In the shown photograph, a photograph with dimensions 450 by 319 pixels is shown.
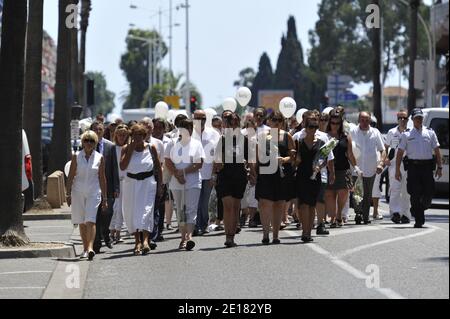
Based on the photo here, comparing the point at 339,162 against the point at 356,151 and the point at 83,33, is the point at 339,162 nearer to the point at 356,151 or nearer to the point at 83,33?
the point at 356,151

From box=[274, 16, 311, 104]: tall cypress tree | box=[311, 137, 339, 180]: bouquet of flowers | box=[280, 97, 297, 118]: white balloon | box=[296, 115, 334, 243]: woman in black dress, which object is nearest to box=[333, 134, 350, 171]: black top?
box=[311, 137, 339, 180]: bouquet of flowers

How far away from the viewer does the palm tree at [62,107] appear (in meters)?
34.0

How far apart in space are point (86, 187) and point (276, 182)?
2.73 m

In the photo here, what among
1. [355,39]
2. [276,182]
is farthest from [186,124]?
[355,39]

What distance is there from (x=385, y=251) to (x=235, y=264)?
2.17 metres

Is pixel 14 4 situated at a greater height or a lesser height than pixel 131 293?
greater

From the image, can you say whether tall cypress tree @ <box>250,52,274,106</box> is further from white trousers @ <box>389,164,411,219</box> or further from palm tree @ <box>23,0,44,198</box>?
white trousers @ <box>389,164,411,219</box>

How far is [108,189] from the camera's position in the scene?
1961 cm

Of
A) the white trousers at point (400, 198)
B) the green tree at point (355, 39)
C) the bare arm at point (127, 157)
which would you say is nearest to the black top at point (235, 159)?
the bare arm at point (127, 157)

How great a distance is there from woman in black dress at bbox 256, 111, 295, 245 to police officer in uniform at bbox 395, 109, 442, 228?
Answer: 3.11 metres

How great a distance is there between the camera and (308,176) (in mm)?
19953

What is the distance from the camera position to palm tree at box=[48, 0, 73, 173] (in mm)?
33969

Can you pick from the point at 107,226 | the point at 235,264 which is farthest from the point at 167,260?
the point at 107,226

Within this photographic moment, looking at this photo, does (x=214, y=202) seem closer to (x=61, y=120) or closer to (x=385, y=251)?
(x=385, y=251)
